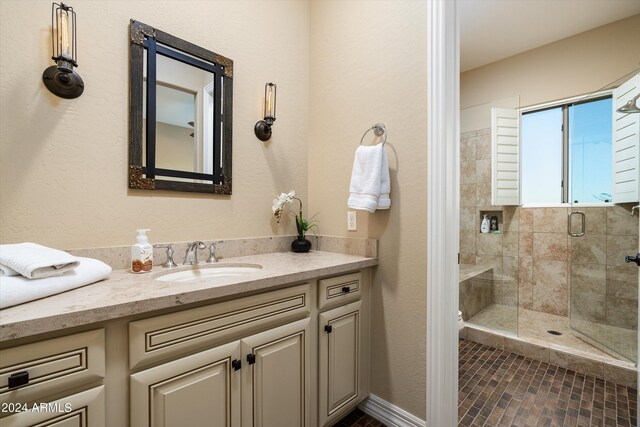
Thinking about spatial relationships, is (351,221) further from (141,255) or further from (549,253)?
(549,253)

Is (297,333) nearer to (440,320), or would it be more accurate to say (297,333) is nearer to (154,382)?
(154,382)

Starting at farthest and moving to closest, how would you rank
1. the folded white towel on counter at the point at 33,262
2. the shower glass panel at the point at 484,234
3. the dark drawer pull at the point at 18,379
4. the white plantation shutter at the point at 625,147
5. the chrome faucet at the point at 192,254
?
the shower glass panel at the point at 484,234
the white plantation shutter at the point at 625,147
the chrome faucet at the point at 192,254
the folded white towel on counter at the point at 33,262
the dark drawer pull at the point at 18,379

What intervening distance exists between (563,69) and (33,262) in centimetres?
414

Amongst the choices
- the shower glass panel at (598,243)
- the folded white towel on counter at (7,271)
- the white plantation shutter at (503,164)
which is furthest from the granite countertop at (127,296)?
the shower glass panel at (598,243)

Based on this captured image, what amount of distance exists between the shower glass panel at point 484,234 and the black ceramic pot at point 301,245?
1.93 meters

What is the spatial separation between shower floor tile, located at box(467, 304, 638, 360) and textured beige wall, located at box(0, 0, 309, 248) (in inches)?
94.9

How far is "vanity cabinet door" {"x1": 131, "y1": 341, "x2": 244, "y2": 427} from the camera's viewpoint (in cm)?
82

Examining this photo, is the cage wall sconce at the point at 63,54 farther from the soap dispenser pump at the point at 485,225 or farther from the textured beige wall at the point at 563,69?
the textured beige wall at the point at 563,69

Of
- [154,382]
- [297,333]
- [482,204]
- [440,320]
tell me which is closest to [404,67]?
[440,320]

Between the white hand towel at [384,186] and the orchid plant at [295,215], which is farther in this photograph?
the orchid plant at [295,215]

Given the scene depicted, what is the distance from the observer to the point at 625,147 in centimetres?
221

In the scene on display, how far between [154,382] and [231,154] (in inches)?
44.7

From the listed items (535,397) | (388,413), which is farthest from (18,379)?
(535,397)

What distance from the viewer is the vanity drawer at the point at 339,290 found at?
53.2 inches
